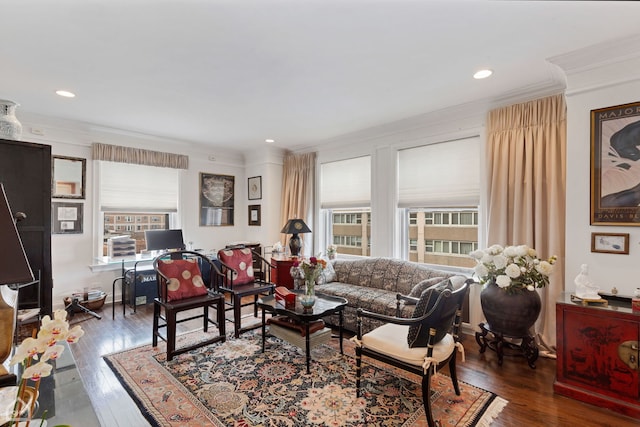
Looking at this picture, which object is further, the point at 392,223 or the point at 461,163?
the point at 392,223

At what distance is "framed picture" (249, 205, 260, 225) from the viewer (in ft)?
19.8

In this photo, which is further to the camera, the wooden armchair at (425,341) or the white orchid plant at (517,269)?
the white orchid plant at (517,269)

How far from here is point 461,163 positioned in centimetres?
378

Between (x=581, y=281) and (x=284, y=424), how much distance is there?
2493 mm

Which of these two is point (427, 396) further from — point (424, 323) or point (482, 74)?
→ point (482, 74)

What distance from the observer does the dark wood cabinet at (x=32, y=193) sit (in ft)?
6.04

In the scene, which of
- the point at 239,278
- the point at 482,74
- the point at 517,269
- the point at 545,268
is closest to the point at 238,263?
the point at 239,278

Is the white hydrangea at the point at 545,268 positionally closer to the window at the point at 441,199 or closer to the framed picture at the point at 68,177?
the window at the point at 441,199

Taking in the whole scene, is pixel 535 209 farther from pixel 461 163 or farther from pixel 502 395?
pixel 502 395

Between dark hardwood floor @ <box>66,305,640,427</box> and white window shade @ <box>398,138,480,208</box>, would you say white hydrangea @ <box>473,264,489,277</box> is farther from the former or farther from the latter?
white window shade @ <box>398,138,480,208</box>

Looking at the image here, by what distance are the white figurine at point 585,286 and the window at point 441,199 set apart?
1.30 meters

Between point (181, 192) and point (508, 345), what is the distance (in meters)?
5.27

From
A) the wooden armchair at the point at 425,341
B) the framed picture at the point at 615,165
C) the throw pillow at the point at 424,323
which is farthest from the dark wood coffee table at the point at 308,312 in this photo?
the framed picture at the point at 615,165

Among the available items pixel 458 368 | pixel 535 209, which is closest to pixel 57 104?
pixel 458 368
